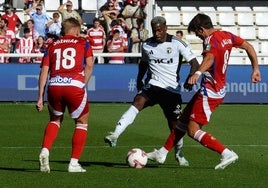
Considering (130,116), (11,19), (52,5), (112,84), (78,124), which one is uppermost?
(78,124)

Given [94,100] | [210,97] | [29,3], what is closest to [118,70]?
[94,100]

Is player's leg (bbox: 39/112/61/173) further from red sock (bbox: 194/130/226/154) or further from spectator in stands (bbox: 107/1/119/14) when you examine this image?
spectator in stands (bbox: 107/1/119/14)

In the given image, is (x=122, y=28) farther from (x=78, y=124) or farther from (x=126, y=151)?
(x=78, y=124)

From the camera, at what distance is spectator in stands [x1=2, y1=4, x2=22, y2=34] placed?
29859 millimetres

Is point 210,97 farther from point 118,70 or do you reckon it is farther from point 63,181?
point 118,70

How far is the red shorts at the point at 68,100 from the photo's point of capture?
1223cm

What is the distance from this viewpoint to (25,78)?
25578mm

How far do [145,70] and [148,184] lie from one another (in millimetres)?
3261

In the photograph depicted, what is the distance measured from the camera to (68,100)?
12.3 metres

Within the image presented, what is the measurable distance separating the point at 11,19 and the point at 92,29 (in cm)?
279

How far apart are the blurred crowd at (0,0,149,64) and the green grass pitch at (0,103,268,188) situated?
4.20 metres

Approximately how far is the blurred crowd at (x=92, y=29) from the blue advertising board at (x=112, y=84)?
1277 mm

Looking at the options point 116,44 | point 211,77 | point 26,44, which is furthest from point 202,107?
point 26,44

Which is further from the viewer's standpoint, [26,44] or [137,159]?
[26,44]
